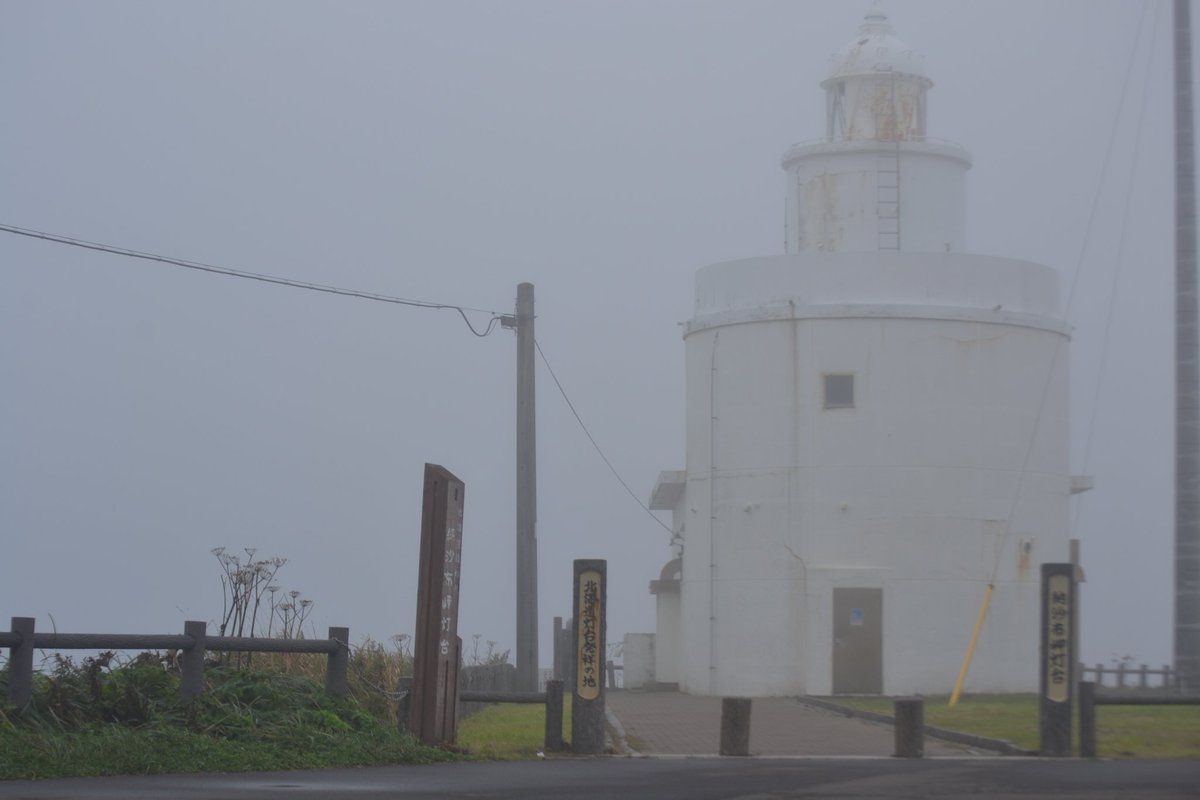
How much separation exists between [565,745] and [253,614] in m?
4.45

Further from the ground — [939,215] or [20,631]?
[939,215]

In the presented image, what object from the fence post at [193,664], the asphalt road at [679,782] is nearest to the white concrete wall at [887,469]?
the asphalt road at [679,782]

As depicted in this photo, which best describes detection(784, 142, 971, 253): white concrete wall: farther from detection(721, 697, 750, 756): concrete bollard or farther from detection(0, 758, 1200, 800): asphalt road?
detection(0, 758, 1200, 800): asphalt road

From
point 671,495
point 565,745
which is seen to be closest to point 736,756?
point 565,745

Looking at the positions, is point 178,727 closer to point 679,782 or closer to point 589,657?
point 679,782

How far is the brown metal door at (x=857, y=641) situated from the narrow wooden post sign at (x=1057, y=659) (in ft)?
33.2

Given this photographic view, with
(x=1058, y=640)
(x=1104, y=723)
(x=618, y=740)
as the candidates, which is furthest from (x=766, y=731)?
(x=1058, y=640)

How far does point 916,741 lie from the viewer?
16219 millimetres

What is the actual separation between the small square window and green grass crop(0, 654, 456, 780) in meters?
14.2

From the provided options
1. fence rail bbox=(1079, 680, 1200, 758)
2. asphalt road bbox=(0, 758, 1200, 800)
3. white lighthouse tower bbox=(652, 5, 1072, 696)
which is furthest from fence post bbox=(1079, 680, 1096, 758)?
white lighthouse tower bbox=(652, 5, 1072, 696)

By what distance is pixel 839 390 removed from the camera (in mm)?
28375

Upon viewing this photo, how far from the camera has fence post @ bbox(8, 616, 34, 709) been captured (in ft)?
43.5

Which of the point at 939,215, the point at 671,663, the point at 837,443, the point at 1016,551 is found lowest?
the point at 671,663

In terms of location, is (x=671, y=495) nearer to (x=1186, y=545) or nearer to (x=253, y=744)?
(x=1186, y=545)
